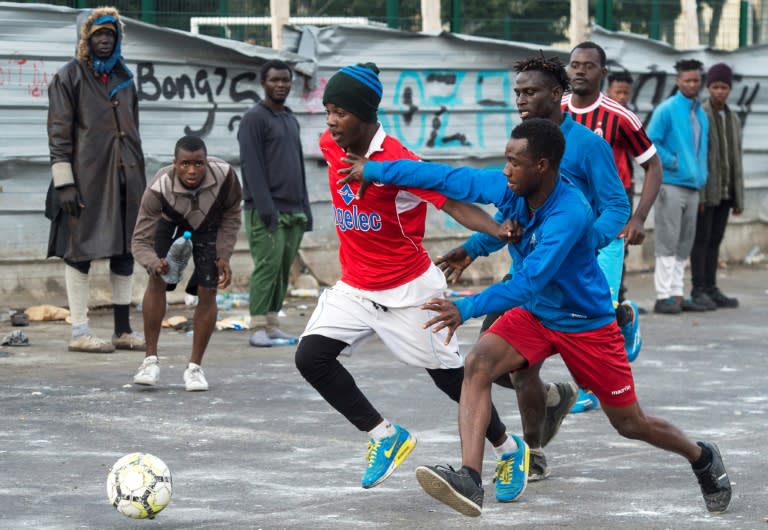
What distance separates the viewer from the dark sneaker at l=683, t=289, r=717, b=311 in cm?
1295

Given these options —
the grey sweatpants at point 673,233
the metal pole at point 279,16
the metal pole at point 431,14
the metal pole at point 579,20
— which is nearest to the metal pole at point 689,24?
the metal pole at point 579,20

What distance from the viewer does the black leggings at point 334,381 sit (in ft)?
19.7

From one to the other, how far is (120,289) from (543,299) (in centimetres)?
521

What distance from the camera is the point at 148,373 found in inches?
336

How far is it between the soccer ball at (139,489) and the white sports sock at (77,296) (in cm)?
460

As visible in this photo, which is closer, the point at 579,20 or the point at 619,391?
the point at 619,391

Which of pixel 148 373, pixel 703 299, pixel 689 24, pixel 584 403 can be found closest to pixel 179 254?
pixel 148 373

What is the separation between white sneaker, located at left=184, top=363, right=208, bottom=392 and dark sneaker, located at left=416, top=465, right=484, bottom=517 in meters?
3.51

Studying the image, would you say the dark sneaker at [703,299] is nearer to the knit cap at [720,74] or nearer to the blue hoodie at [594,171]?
the knit cap at [720,74]

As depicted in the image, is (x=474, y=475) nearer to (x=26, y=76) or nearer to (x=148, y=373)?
(x=148, y=373)

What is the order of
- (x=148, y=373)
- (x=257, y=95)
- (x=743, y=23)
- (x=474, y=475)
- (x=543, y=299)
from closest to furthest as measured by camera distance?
(x=474, y=475) → (x=543, y=299) → (x=148, y=373) → (x=257, y=95) → (x=743, y=23)

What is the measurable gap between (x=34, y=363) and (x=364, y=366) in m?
2.21

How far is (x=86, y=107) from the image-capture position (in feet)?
32.9

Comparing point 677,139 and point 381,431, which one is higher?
point 677,139
